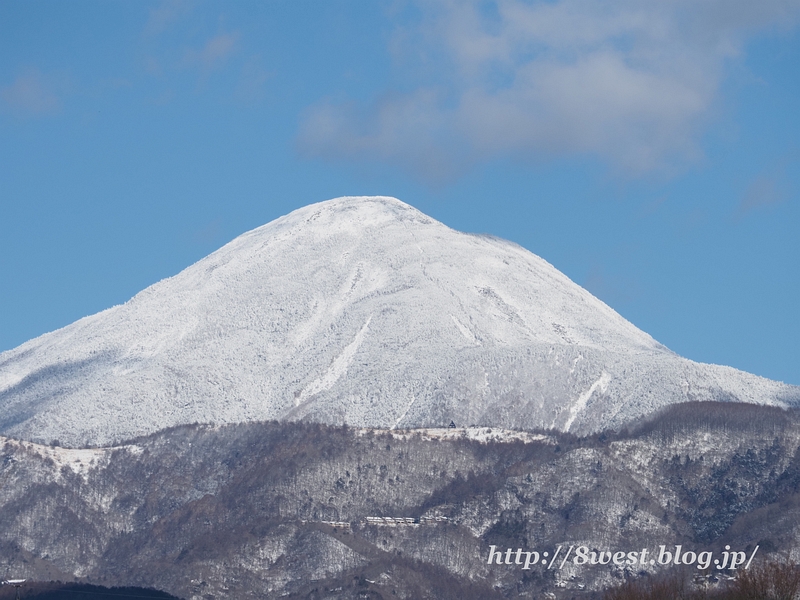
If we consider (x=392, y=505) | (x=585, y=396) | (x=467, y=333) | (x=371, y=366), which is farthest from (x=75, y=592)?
(x=467, y=333)

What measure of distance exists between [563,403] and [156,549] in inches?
1631

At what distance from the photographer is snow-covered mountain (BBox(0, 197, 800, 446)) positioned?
6388 inches

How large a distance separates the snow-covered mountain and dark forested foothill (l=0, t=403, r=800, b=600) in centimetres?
1005

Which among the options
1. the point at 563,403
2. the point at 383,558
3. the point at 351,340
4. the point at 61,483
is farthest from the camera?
the point at 351,340

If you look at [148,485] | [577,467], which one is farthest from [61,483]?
[577,467]

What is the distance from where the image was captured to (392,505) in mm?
140625

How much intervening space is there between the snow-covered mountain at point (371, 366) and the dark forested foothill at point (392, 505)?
33.0ft

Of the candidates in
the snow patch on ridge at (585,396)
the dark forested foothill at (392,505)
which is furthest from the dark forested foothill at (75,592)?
the snow patch on ridge at (585,396)

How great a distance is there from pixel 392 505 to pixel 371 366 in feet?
111

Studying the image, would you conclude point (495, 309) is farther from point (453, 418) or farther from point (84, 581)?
point (84, 581)

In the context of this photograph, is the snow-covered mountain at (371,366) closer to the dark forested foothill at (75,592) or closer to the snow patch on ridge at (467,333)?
the snow patch on ridge at (467,333)

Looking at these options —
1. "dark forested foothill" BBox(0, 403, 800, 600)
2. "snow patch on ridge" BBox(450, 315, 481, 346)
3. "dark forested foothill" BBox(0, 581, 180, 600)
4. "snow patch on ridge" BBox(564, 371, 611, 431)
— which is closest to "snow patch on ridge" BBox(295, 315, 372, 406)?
"snow patch on ridge" BBox(450, 315, 481, 346)

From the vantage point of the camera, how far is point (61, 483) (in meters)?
150

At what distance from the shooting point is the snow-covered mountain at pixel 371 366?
6388 inches
